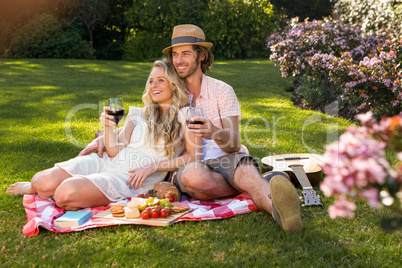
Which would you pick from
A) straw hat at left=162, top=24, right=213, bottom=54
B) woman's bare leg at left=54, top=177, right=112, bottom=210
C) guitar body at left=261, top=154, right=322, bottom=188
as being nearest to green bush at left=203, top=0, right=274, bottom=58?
guitar body at left=261, top=154, right=322, bottom=188

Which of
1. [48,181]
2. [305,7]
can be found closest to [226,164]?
[48,181]

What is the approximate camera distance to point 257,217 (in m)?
3.08

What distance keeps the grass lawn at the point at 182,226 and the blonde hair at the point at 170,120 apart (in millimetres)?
855

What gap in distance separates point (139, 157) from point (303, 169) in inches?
61.6

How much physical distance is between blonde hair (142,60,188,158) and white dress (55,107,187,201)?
50mm

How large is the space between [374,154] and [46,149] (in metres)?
4.64

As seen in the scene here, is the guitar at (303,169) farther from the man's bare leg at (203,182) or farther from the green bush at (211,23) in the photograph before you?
the green bush at (211,23)

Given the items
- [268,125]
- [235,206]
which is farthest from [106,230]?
[268,125]

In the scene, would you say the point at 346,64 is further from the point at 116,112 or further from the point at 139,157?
the point at 116,112

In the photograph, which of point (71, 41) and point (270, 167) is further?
point (71, 41)

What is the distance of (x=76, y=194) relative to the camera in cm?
317

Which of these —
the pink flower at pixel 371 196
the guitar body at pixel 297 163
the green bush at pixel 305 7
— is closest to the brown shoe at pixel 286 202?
the guitar body at pixel 297 163

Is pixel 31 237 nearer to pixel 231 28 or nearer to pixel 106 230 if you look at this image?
pixel 106 230

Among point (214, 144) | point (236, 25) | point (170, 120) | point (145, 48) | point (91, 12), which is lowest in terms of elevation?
point (214, 144)
